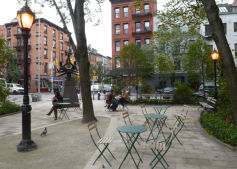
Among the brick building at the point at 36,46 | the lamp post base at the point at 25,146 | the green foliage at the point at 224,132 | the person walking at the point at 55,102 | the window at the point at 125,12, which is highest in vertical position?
the window at the point at 125,12

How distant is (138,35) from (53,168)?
32.4 metres

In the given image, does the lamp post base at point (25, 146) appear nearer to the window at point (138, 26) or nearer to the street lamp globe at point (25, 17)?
the street lamp globe at point (25, 17)

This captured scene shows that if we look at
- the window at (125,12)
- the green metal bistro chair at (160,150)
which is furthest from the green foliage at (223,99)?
Result: the window at (125,12)

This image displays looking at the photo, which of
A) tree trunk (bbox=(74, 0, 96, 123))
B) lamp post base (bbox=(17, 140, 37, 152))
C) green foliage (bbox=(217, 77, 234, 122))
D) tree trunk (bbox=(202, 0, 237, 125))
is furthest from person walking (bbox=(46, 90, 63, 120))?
green foliage (bbox=(217, 77, 234, 122))

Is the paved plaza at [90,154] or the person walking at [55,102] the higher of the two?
the person walking at [55,102]

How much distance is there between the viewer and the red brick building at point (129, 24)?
1320 inches

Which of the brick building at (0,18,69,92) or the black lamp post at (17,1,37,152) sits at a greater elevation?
the brick building at (0,18,69,92)

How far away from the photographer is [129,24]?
113 ft

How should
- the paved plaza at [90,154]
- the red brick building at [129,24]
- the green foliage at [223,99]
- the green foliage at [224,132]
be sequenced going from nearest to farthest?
the paved plaza at [90,154], the green foliage at [224,132], the green foliage at [223,99], the red brick building at [129,24]

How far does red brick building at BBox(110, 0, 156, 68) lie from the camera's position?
1320 inches

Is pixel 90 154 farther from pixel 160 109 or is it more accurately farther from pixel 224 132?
pixel 160 109

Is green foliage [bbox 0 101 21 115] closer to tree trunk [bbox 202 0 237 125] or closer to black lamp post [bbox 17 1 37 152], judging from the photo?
black lamp post [bbox 17 1 37 152]

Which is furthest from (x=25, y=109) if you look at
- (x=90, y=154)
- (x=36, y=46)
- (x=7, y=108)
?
(x=36, y=46)

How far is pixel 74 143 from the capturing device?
564 centimetres
